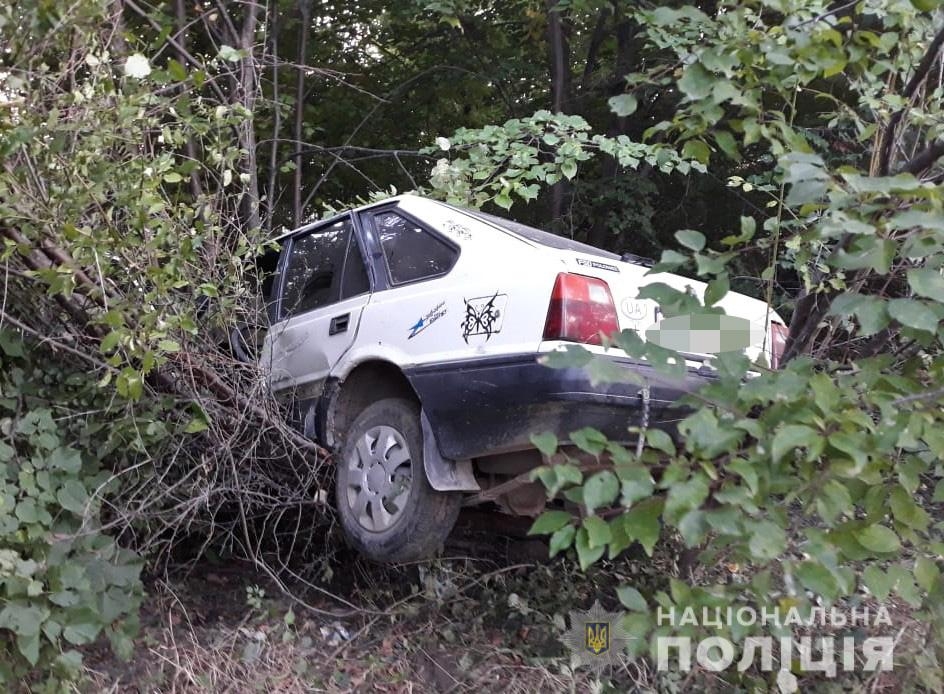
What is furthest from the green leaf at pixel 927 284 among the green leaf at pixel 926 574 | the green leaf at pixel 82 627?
the green leaf at pixel 82 627

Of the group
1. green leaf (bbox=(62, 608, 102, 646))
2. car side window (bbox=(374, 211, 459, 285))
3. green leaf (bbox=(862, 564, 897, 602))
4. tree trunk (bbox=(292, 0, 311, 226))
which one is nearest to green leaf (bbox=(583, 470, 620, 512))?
green leaf (bbox=(862, 564, 897, 602))

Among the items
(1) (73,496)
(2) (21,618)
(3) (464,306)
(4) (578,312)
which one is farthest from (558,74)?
(2) (21,618)

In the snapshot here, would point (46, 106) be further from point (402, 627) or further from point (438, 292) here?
point (402, 627)

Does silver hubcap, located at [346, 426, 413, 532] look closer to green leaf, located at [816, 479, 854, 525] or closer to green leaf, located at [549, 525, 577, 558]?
green leaf, located at [549, 525, 577, 558]

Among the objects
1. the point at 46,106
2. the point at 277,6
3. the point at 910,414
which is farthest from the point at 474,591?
the point at 277,6

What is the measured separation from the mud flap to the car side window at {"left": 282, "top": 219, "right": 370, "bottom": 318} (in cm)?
111

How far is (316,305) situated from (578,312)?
1950mm

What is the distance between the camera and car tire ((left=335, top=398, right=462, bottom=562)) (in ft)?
13.1

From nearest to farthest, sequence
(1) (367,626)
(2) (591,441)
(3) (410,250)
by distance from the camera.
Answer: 1. (2) (591,441)
2. (1) (367,626)
3. (3) (410,250)

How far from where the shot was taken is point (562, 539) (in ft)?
8.39

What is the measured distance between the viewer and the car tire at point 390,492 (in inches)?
157

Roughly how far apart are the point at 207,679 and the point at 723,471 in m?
2.44

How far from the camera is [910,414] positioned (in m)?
2.61

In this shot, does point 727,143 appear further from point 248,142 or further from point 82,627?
point 248,142
